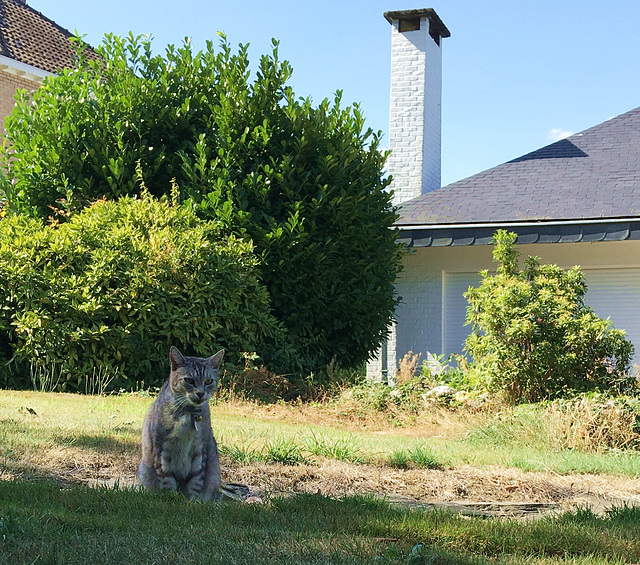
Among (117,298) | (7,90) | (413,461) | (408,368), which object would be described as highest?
(7,90)

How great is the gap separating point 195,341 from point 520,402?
4.43 m

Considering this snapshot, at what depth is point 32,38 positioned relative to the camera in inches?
918

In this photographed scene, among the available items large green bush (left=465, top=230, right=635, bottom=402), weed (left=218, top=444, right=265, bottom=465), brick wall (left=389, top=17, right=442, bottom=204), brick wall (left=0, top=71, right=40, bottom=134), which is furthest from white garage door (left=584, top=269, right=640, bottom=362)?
brick wall (left=0, top=71, right=40, bottom=134)

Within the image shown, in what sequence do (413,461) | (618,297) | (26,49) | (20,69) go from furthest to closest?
(26,49) < (20,69) < (618,297) < (413,461)

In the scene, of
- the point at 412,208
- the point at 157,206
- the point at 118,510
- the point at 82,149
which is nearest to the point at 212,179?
the point at 157,206

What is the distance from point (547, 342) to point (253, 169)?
5.30m

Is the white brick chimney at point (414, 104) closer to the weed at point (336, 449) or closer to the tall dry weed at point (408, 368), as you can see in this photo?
the tall dry weed at point (408, 368)

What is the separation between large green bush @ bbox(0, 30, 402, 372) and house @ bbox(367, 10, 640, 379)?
4.82 ft

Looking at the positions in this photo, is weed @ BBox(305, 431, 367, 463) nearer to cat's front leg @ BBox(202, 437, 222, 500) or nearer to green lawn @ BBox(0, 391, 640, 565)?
green lawn @ BBox(0, 391, 640, 565)

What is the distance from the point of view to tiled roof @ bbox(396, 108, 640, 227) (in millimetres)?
14321

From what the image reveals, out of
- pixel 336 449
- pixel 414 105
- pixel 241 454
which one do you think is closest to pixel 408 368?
pixel 414 105

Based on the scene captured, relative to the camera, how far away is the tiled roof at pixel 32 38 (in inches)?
872

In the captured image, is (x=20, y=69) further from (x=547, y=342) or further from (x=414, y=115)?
(x=547, y=342)

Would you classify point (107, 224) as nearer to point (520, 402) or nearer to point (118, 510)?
point (520, 402)
